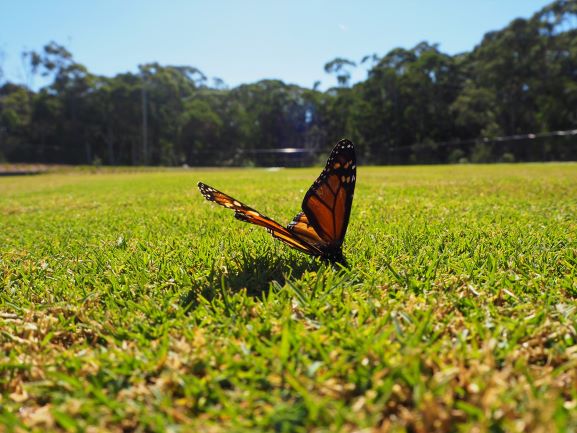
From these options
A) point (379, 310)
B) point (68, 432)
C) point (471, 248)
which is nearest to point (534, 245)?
point (471, 248)

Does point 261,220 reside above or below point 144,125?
below

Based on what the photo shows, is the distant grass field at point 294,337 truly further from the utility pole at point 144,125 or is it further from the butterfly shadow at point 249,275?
the utility pole at point 144,125

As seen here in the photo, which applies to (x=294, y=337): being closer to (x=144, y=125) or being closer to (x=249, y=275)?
(x=249, y=275)

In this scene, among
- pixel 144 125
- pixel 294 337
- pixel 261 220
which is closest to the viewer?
pixel 294 337

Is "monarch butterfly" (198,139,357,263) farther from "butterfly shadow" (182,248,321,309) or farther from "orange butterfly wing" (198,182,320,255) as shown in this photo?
"butterfly shadow" (182,248,321,309)

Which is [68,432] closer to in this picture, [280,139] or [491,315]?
[491,315]

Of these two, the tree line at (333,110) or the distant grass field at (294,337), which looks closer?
the distant grass field at (294,337)

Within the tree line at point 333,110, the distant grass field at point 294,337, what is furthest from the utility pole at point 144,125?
the distant grass field at point 294,337

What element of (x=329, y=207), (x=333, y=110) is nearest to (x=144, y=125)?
(x=333, y=110)
